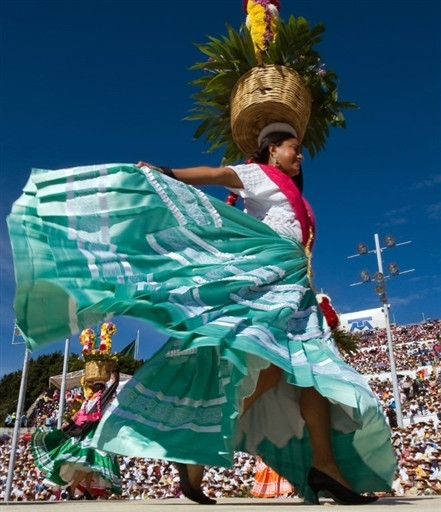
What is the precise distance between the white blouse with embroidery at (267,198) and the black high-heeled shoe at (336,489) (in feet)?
4.22

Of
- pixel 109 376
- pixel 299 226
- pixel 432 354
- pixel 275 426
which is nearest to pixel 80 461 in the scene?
pixel 109 376

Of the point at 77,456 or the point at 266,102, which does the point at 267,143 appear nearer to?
the point at 266,102

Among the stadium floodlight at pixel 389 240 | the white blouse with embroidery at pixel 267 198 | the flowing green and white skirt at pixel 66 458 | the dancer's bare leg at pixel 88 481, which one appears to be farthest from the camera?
the stadium floodlight at pixel 389 240

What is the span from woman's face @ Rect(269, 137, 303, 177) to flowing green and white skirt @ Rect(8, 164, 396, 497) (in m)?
0.65

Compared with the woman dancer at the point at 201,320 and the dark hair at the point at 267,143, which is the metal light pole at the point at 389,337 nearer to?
the dark hair at the point at 267,143

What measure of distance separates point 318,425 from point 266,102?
2.11 m

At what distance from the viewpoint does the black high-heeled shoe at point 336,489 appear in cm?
247

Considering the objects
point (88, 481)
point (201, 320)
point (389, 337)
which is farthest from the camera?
point (389, 337)

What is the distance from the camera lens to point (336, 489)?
2.53 metres

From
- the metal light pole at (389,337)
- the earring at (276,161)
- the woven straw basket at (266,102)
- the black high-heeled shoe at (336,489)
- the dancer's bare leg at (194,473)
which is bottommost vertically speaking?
the black high-heeled shoe at (336,489)

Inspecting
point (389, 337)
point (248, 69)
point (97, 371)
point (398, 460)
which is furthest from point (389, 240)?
point (248, 69)

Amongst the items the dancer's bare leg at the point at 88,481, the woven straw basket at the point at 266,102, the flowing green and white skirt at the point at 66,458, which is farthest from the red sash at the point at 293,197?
the dancer's bare leg at the point at 88,481

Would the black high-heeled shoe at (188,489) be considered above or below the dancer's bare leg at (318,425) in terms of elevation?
below

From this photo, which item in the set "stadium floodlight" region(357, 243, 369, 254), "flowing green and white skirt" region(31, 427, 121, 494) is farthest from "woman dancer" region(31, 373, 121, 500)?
"stadium floodlight" region(357, 243, 369, 254)
